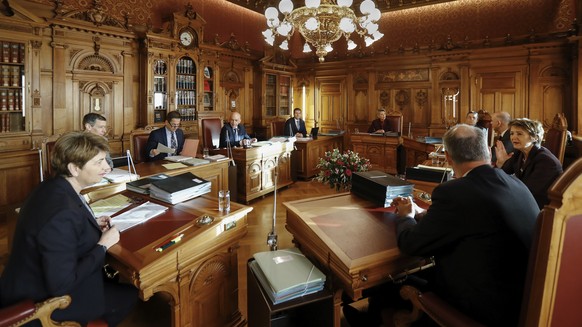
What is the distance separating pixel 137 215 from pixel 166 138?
266cm

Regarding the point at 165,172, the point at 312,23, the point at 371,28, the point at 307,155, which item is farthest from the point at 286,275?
the point at 307,155

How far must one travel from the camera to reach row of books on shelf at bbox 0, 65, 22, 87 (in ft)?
15.6

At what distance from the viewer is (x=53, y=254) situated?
4.28 feet

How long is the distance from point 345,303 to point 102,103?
17.6ft

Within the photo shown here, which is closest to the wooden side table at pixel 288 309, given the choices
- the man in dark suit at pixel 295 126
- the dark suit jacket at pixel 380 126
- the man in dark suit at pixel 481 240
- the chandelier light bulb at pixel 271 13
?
the man in dark suit at pixel 481 240

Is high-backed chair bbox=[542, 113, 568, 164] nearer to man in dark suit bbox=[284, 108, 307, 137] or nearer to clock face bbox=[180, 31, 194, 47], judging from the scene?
man in dark suit bbox=[284, 108, 307, 137]

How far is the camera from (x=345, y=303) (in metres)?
2.30

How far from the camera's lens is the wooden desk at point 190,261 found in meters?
1.54

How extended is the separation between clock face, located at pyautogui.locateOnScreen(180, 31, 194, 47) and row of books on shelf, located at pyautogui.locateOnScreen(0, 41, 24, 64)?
2.65 metres

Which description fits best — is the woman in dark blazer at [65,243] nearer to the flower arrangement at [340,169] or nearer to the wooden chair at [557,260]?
the wooden chair at [557,260]

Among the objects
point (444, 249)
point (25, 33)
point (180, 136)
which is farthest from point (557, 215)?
point (25, 33)

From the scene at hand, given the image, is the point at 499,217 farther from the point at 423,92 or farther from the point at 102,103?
the point at 423,92

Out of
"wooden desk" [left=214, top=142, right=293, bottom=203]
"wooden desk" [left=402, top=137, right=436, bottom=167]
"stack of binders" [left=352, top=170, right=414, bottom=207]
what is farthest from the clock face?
"stack of binders" [left=352, top=170, right=414, bottom=207]

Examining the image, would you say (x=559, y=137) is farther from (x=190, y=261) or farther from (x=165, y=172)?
(x=165, y=172)
